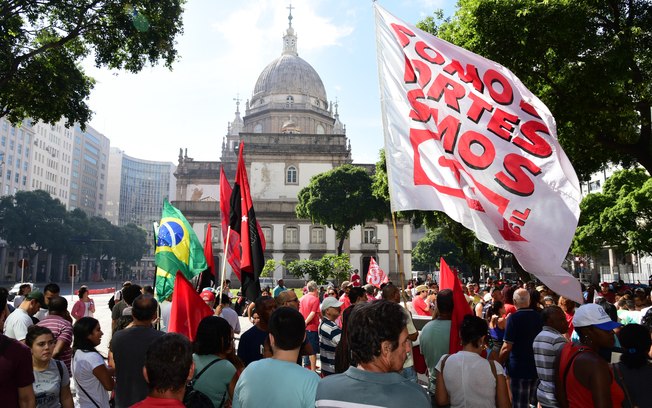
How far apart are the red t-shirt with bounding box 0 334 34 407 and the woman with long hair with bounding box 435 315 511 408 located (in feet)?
9.91

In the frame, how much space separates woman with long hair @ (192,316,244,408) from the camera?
3631 millimetres

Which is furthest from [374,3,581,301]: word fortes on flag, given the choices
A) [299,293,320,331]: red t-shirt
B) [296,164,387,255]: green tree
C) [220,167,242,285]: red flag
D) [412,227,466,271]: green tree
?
[412,227,466,271]: green tree

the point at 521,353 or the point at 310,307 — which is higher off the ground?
the point at 310,307

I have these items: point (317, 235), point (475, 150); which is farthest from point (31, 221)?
point (475, 150)

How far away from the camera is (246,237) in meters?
7.20

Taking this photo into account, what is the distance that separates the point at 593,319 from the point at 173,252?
6.31m

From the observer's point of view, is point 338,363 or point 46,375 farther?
point 338,363

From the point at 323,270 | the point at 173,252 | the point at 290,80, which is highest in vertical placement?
the point at 290,80

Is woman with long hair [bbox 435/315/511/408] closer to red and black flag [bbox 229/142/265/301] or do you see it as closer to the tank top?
the tank top

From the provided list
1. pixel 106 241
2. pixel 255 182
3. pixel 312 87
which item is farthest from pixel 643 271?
pixel 106 241

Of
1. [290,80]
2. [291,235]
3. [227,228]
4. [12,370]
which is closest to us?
[12,370]

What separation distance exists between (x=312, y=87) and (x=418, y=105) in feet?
203

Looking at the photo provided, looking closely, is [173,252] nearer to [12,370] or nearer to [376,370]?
[12,370]

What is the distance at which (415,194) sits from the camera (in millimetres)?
4977
